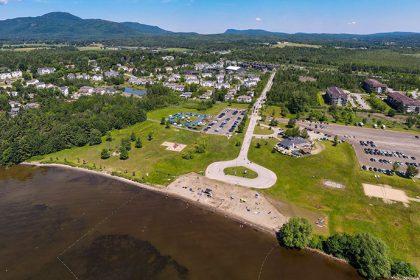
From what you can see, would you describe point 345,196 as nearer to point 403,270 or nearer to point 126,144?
point 403,270

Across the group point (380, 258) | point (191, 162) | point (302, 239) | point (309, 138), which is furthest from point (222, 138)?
point (380, 258)

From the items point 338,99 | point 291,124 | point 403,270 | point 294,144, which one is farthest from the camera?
point 338,99

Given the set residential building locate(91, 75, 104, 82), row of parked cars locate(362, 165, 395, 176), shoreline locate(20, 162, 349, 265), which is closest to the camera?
shoreline locate(20, 162, 349, 265)

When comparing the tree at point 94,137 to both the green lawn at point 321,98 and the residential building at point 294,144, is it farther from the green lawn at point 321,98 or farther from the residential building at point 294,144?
the green lawn at point 321,98

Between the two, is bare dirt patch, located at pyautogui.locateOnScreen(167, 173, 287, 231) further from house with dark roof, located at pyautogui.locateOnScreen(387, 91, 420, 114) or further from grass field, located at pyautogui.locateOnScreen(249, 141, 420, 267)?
house with dark roof, located at pyautogui.locateOnScreen(387, 91, 420, 114)

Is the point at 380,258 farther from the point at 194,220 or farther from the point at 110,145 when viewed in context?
the point at 110,145

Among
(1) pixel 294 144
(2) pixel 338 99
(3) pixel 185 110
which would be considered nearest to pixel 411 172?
(1) pixel 294 144

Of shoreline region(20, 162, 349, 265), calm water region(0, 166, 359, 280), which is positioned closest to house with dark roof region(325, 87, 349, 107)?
shoreline region(20, 162, 349, 265)
